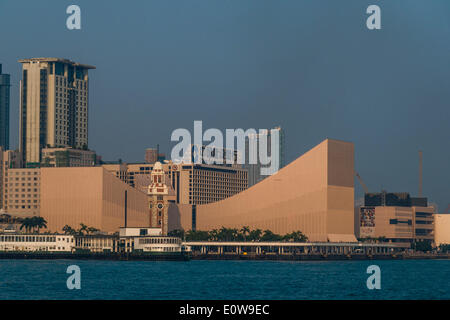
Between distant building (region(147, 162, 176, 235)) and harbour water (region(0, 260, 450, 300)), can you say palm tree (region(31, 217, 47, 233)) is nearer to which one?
distant building (region(147, 162, 176, 235))

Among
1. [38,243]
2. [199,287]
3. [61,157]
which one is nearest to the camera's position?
[199,287]

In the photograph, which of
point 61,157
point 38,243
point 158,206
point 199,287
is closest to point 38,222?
point 158,206

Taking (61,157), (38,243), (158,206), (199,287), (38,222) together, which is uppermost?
→ (61,157)

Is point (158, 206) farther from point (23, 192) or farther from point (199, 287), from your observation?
point (199, 287)

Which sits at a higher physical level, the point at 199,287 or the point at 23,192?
the point at 23,192

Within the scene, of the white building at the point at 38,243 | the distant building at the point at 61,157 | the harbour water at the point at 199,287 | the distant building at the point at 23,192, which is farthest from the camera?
the distant building at the point at 61,157

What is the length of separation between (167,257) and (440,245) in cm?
9301

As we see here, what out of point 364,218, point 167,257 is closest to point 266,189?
point 364,218

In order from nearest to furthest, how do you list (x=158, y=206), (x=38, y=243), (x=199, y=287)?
(x=199, y=287), (x=38, y=243), (x=158, y=206)


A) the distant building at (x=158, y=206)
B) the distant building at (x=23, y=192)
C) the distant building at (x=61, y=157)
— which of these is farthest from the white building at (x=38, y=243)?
the distant building at (x=61, y=157)

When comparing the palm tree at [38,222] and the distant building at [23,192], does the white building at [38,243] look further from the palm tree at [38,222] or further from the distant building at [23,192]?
the distant building at [23,192]

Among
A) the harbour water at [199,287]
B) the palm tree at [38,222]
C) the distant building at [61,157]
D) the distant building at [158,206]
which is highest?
the distant building at [61,157]

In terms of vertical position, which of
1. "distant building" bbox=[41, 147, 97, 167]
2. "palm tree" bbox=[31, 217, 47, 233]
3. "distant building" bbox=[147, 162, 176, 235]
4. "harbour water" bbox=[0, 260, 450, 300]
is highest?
"distant building" bbox=[41, 147, 97, 167]

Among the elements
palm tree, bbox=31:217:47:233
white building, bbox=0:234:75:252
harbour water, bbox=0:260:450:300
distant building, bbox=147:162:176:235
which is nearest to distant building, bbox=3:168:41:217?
palm tree, bbox=31:217:47:233
